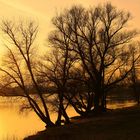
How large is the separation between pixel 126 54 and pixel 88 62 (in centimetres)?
426

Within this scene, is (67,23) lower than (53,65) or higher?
A: higher

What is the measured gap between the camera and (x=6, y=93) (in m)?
30.2

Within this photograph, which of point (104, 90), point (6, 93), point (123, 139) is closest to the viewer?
point (123, 139)

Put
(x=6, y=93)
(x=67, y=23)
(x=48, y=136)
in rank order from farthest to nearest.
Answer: (x=67, y=23) → (x=6, y=93) → (x=48, y=136)

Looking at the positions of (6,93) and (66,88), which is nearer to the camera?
(6,93)

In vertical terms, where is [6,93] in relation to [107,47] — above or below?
below

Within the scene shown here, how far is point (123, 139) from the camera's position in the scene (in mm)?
18047

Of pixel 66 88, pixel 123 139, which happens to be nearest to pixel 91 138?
pixel 123 139

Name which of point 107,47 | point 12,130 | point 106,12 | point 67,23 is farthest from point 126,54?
point 12,130

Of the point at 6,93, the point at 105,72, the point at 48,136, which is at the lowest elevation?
the point at 48,136

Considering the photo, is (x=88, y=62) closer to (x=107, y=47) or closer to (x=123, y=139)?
(x=107, y=47)

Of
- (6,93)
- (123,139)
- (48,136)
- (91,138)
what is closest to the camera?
(123,139)

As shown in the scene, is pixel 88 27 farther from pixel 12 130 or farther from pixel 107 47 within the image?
pixel 12 130

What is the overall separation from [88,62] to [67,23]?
4.95 metres
